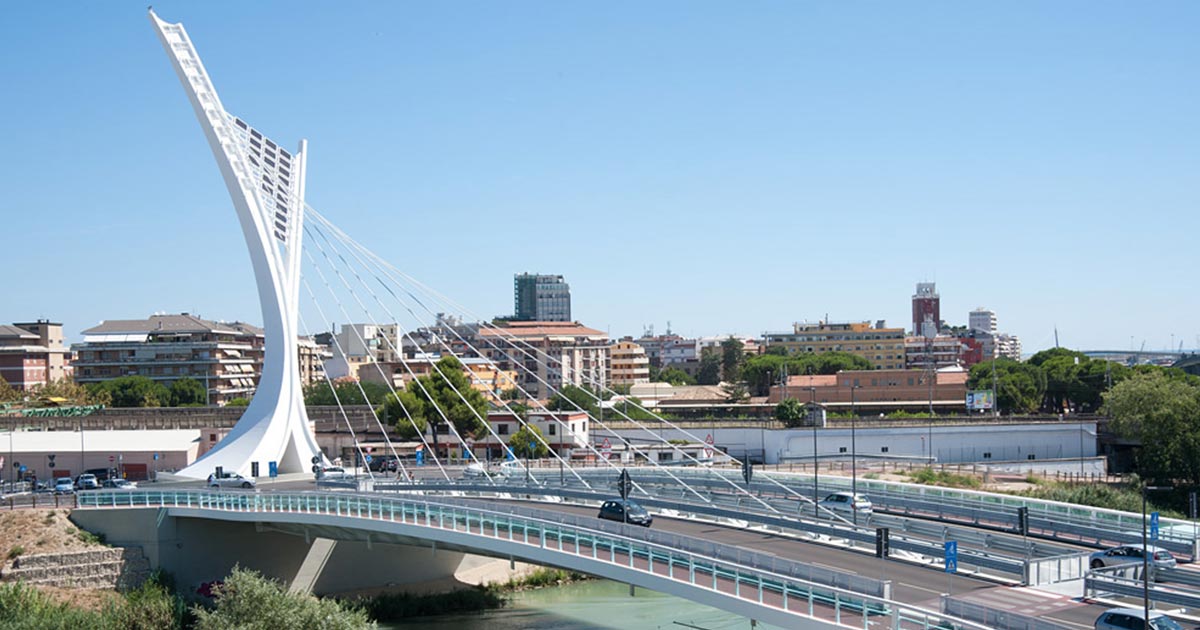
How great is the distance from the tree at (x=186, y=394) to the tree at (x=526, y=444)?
40498 millimetres

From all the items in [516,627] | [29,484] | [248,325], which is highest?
[248,325]

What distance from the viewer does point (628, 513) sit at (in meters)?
37.2

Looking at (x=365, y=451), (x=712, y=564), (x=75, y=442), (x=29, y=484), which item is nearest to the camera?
(x=712, y=564)

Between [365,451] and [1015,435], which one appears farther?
[1015,435]

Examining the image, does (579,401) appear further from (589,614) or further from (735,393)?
(589,614)

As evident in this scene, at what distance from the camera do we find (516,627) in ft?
134

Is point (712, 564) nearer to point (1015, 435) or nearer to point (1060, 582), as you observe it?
point (1060, 582)

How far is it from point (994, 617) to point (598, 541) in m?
11.7

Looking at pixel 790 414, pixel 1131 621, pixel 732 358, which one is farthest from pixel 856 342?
pixel 1131 621

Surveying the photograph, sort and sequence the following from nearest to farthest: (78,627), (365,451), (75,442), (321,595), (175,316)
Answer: (78,627), (321,595), (75,442), (365,451), (175,316)

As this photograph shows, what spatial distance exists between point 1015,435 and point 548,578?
136 ft

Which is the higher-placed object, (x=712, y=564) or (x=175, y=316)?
(x=175, y=316)

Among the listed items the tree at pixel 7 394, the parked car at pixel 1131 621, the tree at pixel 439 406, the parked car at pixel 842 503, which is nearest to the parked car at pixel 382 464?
the tree at pixel 439 406

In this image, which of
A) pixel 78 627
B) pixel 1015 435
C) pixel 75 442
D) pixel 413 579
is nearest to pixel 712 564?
pixel 78 627
